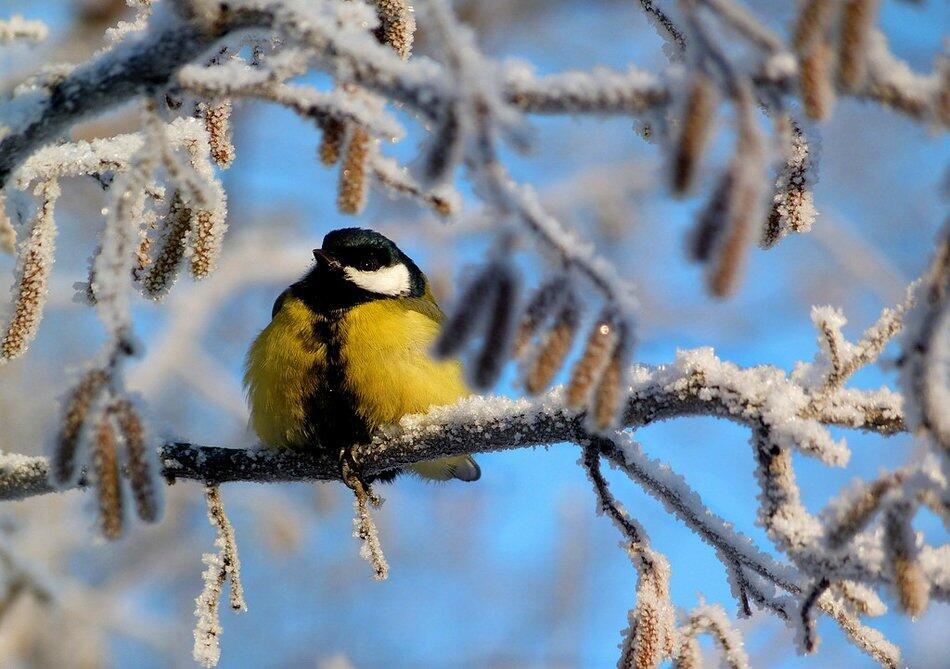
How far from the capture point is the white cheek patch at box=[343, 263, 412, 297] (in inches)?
137

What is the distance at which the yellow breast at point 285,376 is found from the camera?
2.99 metres

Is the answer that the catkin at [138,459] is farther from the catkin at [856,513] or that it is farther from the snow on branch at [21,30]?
the snow on branch at [21,30]

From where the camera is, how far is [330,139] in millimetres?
1387

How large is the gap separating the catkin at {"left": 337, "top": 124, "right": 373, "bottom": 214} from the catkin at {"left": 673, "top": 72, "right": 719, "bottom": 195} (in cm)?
50

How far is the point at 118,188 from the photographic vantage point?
1357mm

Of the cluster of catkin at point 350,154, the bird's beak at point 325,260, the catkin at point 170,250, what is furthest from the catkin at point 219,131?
the bird's beak at point 325,260

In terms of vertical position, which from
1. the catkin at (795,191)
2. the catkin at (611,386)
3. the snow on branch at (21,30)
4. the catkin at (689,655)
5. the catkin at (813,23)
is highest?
the snow on branch at (21,30)

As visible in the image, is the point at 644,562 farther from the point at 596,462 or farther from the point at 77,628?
the point at 77,628

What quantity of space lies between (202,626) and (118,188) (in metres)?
1.06

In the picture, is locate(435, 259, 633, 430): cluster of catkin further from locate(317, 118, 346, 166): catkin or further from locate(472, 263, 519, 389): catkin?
locate(317, 118, 346, 166): catkin

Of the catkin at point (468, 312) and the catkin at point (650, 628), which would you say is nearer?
the catkin at point (468, 312)

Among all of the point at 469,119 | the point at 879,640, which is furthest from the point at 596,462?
the point at 469,119

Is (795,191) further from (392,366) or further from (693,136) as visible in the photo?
(392,366)

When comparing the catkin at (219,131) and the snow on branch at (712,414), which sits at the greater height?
the catkin at (219,131)
